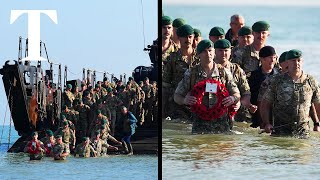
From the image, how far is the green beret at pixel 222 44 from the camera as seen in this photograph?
12.3 metres

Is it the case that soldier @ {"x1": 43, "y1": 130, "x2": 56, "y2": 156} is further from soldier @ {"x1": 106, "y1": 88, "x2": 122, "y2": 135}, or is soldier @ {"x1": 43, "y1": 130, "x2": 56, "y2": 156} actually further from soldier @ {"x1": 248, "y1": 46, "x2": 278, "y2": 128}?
soldier @ {"x1": 248, "y1": 46, "x2": 278, "y2": 128}

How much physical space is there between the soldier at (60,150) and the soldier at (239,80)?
2012 millimetres

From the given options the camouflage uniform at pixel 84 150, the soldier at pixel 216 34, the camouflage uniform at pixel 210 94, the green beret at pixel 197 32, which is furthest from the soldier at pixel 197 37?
the camouflage uniform at pixel 84 150

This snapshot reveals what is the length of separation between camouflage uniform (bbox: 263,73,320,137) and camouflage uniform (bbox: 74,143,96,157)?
2.05 metres

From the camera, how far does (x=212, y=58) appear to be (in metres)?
12.3

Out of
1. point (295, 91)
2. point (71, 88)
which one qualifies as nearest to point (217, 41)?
point (295, 91)

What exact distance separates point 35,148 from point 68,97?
65 cm

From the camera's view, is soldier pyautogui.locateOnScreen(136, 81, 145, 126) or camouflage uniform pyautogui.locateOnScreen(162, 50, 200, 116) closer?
camouflage uniform pyautogui.locateOnScreen(162, 50, 200, 116)

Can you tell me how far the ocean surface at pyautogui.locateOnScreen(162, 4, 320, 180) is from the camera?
39.7 feet

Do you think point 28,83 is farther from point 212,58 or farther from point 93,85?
point 212,58

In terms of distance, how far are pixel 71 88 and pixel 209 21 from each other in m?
1.94

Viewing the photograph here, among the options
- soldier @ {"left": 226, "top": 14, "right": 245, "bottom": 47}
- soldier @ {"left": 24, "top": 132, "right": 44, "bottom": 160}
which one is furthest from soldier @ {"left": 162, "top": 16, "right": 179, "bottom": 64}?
soldier @ {"left": 24, "top": 132, "right": 44, "bottom": 160}

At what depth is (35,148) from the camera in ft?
43.8

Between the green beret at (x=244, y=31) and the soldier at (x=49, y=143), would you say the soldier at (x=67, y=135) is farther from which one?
the green beret at (x=244, y=31)
